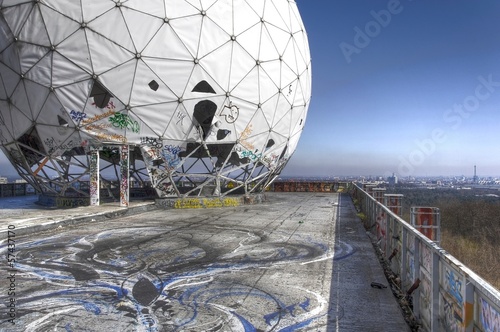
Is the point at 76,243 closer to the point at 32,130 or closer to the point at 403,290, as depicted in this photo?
the point at 403,290

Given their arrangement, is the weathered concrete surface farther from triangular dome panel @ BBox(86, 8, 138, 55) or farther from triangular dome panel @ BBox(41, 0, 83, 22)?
triangular dome panel @ BBox(41, 0, 83, 22)

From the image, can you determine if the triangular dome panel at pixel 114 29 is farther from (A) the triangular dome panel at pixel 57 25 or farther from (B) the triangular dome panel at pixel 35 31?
(B) the triangular dome panel at pixel 35 31

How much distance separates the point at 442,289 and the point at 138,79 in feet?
46.6

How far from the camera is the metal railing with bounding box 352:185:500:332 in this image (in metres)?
2.80

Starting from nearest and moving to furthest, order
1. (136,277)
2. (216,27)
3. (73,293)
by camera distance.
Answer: (73,293)
(136,277)
(216,27)

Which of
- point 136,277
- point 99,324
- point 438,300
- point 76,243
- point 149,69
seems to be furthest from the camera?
point 149,69

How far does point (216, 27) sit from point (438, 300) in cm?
1493

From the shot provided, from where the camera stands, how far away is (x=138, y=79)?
15.5 m

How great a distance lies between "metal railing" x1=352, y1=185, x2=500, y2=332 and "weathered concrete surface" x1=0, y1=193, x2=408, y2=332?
1.61 ft

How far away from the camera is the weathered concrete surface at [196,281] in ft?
15.6

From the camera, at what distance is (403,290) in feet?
19.3

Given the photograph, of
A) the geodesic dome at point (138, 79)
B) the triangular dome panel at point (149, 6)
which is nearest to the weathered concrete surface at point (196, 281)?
the geodesic dome at point (138, 79)

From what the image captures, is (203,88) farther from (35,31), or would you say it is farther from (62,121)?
(35,31)

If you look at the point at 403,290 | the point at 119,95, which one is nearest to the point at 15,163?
the point at 119,95
